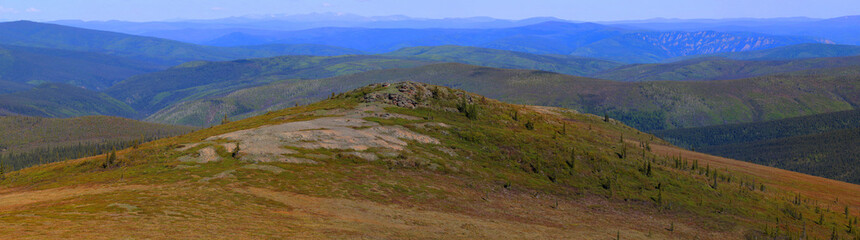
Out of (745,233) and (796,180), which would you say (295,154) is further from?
(796,180)

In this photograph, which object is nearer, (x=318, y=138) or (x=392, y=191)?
(x=392, y=191)

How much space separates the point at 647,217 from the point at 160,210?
6399 cm

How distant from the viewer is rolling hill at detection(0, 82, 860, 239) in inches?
1813

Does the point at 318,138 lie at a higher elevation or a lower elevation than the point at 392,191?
higher

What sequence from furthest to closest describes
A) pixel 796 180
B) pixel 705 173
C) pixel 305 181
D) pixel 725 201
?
pixel 796 180, pixel 705 173, pixel 725 201, pixel 305 181

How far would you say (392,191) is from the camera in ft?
217

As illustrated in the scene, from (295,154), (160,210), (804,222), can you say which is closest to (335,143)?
(295,154)

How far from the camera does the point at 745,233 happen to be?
73438 mm

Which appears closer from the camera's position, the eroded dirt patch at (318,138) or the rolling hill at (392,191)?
the rolling hill at (392,191)

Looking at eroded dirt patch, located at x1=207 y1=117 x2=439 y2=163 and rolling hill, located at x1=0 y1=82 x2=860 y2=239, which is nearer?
rolling hill, located at x1=0 y1=82 x2=860 y2=239

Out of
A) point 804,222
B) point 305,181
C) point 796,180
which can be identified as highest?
point 305,181

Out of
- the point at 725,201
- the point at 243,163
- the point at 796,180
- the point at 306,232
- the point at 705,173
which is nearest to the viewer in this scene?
the point at 306,232

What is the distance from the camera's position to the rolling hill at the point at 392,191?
1813 inches

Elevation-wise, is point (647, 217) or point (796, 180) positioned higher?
point (647, 217)
